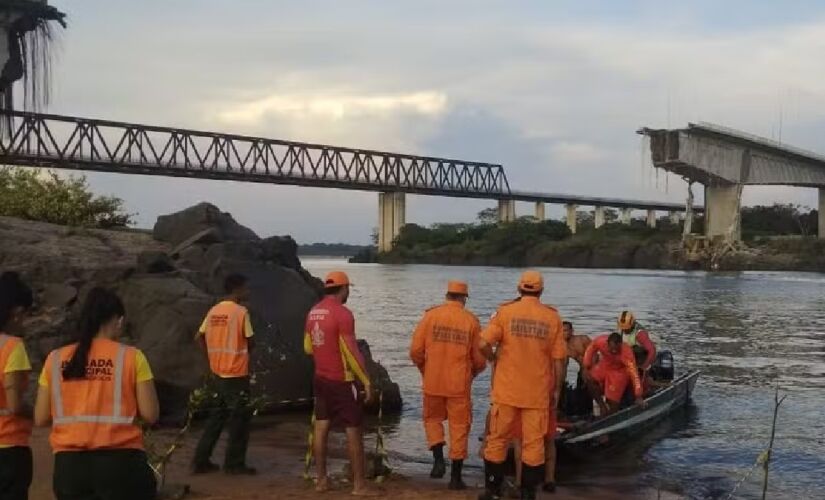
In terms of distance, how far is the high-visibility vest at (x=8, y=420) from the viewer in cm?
507

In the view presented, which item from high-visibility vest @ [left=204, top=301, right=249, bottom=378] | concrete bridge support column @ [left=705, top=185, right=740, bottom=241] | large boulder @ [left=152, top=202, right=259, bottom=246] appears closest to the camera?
high-visibility vest @ [left=204, top=301, right=249, bottom=378]

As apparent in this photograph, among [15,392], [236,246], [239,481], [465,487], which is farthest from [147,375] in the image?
[236,246]

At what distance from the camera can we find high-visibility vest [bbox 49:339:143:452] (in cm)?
478

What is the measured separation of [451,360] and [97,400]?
486 cm

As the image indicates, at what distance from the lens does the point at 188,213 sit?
18812mm

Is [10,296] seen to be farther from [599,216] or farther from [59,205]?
[599,216]

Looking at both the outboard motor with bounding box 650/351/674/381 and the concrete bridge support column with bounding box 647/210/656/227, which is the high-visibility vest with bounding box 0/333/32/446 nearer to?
the outboard motor with bounding box 650/351/674/381

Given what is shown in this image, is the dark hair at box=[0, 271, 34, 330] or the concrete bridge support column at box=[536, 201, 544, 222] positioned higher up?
the concrete bridge support column at box=[536, 201, 544, 222]

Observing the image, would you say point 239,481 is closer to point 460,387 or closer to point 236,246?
point 460,387

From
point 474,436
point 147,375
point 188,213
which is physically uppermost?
point 188,213

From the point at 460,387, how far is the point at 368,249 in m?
152

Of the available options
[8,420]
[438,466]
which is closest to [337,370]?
[438,466]

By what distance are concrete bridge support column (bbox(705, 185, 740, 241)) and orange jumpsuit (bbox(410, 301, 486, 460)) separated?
9429 centimetres

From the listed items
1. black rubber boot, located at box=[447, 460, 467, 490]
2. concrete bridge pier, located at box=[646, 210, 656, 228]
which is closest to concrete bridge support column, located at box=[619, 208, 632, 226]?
concrete bridge pier, located at box=[646, 210, 656, 228]
